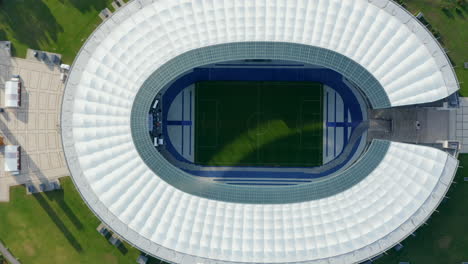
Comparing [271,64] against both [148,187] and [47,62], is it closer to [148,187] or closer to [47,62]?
[148,187]

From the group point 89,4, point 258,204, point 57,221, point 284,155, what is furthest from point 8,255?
point 284,155

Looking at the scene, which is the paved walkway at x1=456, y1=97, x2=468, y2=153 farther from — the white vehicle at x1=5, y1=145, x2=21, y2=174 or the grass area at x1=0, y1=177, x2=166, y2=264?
the white vehicle at x1=5, y1=145, x2=21, y2=174

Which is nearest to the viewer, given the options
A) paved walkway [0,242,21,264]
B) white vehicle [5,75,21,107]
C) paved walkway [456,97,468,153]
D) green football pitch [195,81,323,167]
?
paved walkway [456,97,468,153]

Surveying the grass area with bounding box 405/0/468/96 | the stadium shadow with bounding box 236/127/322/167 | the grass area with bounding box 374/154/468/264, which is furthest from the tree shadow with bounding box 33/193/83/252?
the grass area with bounding box 405/0/468/96

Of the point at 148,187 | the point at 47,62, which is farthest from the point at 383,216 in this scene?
the point at 47,62

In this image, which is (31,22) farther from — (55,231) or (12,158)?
(55,231)

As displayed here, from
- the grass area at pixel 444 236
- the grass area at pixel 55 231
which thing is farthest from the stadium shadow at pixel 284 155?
the grass area at pixel 55 231

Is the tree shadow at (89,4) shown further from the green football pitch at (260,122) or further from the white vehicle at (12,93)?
the green football pitch at (260,122)
